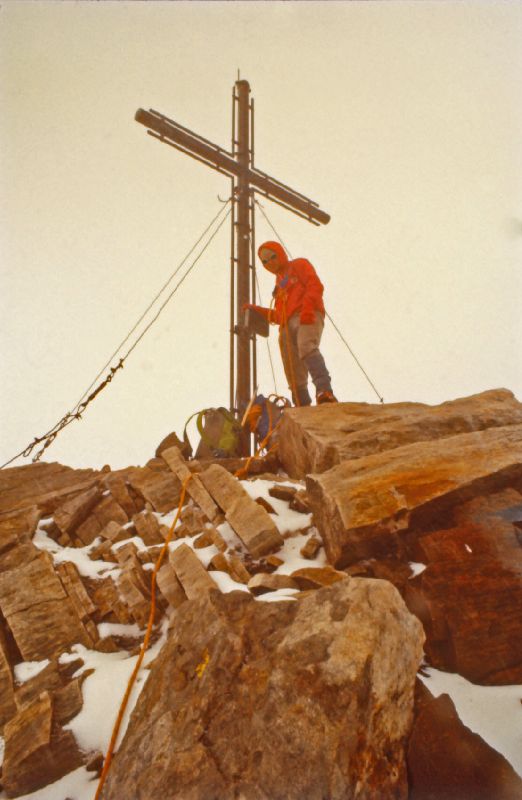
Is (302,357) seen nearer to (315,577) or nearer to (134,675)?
(315,577)

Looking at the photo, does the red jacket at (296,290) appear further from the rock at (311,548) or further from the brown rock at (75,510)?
the brown rock at (75,510)

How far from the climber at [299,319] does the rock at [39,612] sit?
14.0 feet

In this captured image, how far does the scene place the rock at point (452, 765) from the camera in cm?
196

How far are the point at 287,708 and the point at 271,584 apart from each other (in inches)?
48.7

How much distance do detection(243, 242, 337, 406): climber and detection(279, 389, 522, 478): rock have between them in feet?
3.08

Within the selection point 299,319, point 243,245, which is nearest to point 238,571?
point 299,319

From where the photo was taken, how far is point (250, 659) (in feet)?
7.81

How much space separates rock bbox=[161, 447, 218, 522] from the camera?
486 cm

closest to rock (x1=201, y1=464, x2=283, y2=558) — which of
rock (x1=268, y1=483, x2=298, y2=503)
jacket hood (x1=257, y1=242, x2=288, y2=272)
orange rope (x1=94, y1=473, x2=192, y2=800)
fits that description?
rock (x1=268, y1=483, x2=298, y2=503)

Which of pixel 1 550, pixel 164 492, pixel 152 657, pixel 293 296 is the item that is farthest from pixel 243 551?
pixel 293 296

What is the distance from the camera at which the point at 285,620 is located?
2521 millimetres

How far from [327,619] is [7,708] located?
2.79 metres

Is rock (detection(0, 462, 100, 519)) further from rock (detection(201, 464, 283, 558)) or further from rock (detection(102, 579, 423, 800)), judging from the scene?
rock (detection(102, 579, 423, 800))

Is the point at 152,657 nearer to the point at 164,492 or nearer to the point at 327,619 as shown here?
the point at 327,619
